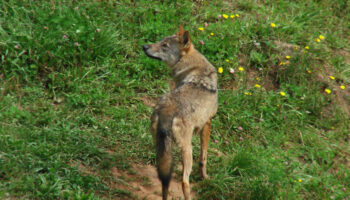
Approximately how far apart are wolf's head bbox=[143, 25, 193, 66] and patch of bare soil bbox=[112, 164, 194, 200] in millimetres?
1497

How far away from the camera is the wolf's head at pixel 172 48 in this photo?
5492 mm

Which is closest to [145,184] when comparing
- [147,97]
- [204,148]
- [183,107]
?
[204,148]

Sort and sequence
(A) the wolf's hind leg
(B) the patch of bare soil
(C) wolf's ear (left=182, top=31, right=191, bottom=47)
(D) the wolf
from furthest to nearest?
(C) wolf's ear (left=182, top=31, right=191, bottom=47) < (A) the wolf's hind leg < (B) the patch of bare soil < (D) the wolf

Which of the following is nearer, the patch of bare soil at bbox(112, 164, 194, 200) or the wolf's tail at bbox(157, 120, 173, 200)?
the wolf's tail at bbox(157, 120, 173, 200)

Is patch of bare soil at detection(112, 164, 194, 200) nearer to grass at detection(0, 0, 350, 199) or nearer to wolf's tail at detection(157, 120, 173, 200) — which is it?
grass at detection(0, 0, 350, 199)

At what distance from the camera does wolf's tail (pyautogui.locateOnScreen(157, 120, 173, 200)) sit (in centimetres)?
401

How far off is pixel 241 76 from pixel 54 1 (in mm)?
3393

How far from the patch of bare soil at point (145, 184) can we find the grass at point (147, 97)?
0.38 feet

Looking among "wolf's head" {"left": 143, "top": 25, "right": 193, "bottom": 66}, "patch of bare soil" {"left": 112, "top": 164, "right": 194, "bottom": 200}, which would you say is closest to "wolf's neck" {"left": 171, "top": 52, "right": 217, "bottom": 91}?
"wolf's head" {"left": 143, "top": 25, "right": 193, "bottom": 66}

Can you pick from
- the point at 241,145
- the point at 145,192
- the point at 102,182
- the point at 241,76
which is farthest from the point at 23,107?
the point at 241,76

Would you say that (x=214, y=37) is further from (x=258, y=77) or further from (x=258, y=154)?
(x=258, y=154)

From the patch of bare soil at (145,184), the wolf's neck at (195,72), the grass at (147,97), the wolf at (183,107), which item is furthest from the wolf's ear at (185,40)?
the patch of bare soil at (145,184)

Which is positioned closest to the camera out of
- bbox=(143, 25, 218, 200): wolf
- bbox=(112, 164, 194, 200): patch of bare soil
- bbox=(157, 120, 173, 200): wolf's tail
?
bbox=(157, 120, 173, 200): wolf's tail

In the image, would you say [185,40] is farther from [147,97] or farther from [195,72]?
[147,97]
